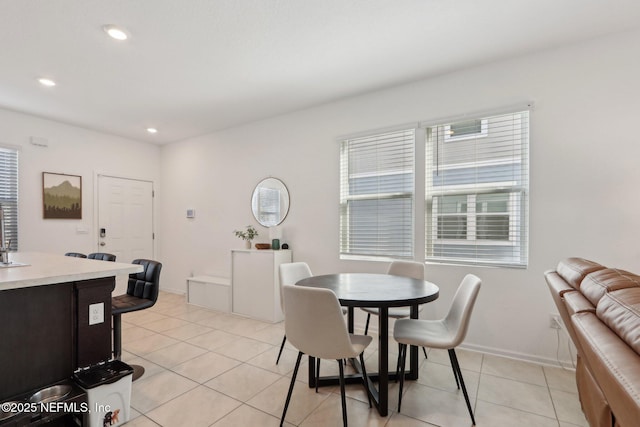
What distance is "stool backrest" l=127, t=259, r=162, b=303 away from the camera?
8.50 ft

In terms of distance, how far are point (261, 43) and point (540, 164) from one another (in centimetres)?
261

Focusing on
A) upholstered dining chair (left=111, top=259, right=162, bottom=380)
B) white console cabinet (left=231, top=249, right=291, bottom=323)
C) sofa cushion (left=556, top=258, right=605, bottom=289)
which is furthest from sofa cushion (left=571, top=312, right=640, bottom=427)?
white console cabinet (left=231, top=249, right=291, bottom=323)

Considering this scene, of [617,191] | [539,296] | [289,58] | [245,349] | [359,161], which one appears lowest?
[245,349]

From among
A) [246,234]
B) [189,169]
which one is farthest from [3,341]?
[189,169]

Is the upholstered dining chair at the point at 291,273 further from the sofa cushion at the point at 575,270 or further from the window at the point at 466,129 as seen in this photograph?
the window at the point at 466,129

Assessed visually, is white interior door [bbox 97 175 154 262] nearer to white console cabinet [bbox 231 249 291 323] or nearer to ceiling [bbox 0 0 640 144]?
ceiling [bbox 0 0 640 144]

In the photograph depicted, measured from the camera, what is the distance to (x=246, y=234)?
4574mm

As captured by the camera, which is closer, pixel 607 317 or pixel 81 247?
pixel 607 317

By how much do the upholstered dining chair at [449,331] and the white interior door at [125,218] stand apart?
16.0 ft

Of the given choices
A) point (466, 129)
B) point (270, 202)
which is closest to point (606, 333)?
point (466, 129)

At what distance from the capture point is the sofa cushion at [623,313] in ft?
3.18

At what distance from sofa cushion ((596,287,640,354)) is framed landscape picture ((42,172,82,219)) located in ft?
19.2

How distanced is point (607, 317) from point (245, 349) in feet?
9.02

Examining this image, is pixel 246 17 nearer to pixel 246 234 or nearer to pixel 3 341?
pixel 3 341
